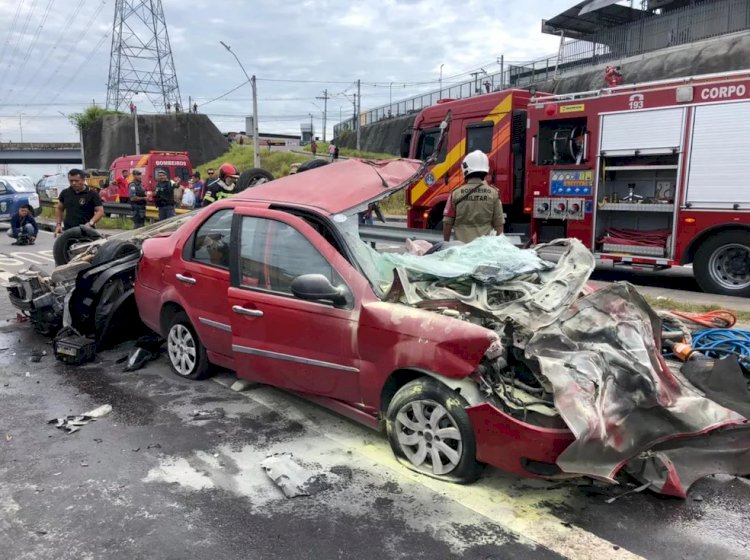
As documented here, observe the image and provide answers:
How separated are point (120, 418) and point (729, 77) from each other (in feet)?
28.7

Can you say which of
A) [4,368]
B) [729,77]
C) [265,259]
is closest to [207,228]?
[265,259]

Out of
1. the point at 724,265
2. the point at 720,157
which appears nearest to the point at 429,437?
the point at 724,265

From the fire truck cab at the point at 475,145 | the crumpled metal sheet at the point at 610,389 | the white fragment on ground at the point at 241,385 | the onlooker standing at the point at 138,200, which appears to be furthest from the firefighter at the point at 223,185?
the onlooker standing at the point at 138,200

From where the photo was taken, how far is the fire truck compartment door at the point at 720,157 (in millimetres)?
8234

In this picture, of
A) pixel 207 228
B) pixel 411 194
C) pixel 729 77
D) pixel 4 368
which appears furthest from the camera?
pixel 411 194

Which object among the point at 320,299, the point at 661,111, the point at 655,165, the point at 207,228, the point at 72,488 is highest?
the point at 661,111

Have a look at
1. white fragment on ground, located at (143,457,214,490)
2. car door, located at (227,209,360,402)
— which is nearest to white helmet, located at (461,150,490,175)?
car door, located at (227,209,360,402)

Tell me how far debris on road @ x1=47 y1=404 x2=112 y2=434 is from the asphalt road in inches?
2.7

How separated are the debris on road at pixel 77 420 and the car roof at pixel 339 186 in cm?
189

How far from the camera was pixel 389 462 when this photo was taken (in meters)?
3.61

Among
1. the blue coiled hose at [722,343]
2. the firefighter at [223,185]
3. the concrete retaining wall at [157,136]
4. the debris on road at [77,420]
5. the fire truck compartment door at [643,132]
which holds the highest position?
the concrete retaining wall at [157,136]

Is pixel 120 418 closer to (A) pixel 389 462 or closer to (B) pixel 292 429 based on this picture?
(B) pixel 292 429

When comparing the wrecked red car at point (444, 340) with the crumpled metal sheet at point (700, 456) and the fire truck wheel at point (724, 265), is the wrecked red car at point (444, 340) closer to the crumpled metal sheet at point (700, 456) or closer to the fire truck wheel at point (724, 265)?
the crumpled metal sheet at point (700, 456)

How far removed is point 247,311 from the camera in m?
4.16
